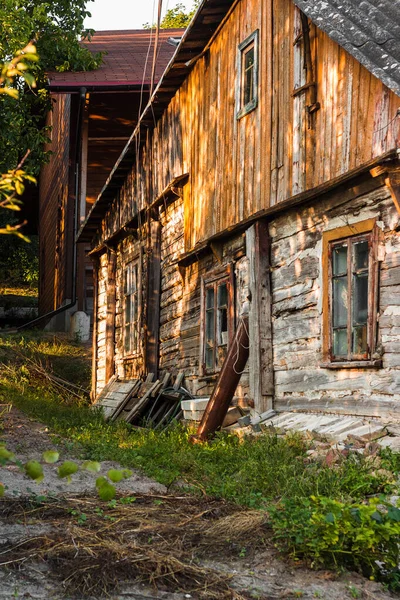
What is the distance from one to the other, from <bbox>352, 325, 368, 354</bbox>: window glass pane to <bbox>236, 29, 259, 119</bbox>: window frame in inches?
137

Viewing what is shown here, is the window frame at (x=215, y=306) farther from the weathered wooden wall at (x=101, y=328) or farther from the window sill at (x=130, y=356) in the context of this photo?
the weathered wooden wall at (x=101, y=328)

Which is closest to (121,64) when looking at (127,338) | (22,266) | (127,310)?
(127,310)

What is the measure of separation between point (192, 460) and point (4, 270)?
30786 millimetres

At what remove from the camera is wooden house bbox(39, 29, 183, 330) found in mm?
18234

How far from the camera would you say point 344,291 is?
823cm

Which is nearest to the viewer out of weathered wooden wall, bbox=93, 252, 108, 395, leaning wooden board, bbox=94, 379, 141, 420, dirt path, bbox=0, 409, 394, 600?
dirt path, bbox=0, 409, 394, 600

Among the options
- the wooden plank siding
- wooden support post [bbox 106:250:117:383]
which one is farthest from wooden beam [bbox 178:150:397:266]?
wooden support post [bbox 106:250:117:383]

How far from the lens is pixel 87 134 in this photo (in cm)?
1858

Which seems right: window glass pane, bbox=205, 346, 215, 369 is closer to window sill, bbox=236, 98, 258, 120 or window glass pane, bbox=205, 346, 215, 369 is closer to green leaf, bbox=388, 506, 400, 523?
window sill, bbox=236, 98, 258, 120

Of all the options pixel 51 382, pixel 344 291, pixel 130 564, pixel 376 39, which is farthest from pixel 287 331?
pixel 51 382

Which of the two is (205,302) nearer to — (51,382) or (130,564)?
(51,382)

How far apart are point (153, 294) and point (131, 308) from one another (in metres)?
1.81

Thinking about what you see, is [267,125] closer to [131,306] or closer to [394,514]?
[394,514]

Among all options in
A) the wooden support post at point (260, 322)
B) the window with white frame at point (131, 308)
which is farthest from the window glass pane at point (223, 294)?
the window with white frame at point (131, 308)
